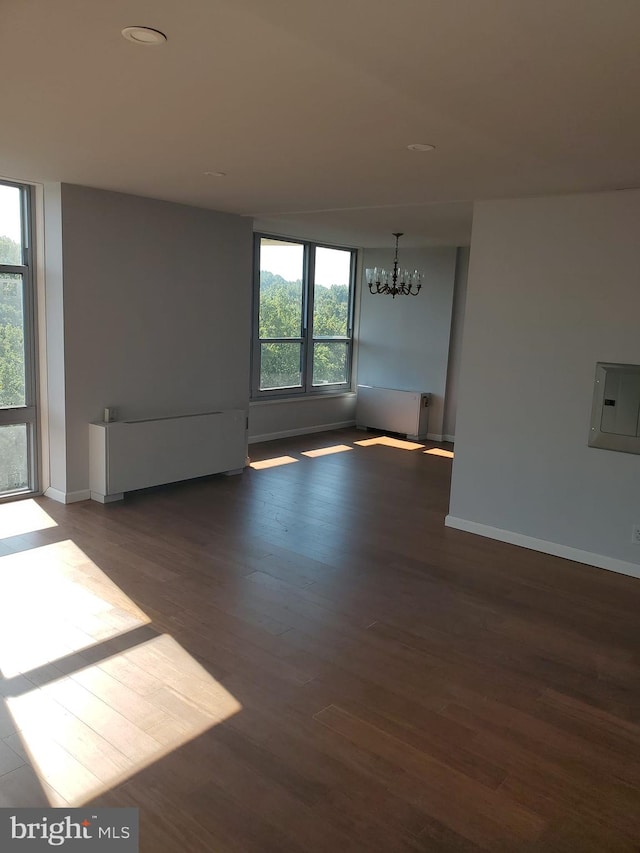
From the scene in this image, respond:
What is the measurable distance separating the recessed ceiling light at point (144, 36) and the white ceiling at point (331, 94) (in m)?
0.03

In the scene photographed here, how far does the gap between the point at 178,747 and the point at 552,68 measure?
8.72 feet

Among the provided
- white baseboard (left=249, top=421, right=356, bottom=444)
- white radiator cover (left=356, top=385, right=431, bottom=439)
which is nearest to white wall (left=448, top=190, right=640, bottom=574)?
white baseboard (left=249, top=421, right=356, bottom=444)

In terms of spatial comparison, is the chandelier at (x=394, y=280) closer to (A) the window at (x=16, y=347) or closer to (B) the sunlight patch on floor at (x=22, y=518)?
(A) the window at (x=16, y=347)

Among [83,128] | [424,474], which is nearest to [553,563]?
[424,474]

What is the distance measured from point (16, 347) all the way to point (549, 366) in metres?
3.89

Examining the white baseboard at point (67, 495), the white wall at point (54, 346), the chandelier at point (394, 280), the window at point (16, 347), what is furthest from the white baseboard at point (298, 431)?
the window at point (16, 347)

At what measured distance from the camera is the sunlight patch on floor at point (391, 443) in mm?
8086

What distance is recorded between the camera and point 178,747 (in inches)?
95.2

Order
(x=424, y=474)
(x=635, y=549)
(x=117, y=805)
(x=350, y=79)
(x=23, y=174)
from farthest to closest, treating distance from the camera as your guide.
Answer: (x=424, y=474)
(x=23, y=174)
(x=635, y=549)
(x=350, y=79)
(x=117, y=805)

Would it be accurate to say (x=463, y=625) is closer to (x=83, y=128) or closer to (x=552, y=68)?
(x=552, y=68)

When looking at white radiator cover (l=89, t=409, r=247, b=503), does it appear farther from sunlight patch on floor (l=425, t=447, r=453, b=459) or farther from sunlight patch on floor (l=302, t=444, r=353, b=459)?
sunlight patch on floor (l=425, t=447, r=453, b=459)

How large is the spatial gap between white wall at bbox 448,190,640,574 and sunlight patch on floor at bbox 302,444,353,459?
2.66 m

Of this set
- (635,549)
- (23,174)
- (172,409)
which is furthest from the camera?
(172,409)

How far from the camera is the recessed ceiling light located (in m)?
2.03
